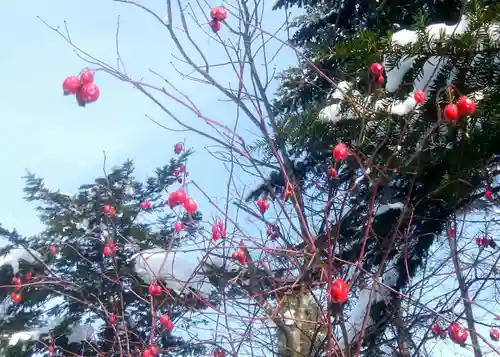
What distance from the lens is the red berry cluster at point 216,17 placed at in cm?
229

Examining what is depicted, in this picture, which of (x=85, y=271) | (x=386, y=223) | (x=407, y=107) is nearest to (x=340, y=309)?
(x=407, y=107)

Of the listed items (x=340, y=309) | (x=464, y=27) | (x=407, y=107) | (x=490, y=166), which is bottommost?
(x=340, y=309)

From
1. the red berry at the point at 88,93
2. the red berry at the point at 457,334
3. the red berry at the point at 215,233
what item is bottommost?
the red berry at the point at 457,334

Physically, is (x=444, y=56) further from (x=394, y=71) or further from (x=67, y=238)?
(x=67, y=238)

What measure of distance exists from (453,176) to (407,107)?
0.70 metres

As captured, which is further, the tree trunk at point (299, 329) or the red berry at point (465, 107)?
the tree trunk at point (299, 329)

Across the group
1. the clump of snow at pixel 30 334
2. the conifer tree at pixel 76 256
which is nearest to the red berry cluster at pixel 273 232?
the conifer tree at pixel 76 256

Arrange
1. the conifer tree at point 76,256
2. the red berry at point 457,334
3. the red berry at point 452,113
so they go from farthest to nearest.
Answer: the conifer tree at point 76,256, the red berry at point 457,334, the red berry at point 452,113

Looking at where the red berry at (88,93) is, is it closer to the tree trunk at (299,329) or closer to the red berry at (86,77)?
the red berry at (86,77)

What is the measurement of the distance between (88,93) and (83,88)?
0.12 ft

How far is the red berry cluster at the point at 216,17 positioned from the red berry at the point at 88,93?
61cm

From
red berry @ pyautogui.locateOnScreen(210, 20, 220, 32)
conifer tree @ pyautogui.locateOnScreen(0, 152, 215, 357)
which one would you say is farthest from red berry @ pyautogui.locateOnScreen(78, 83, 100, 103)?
conifer tree @ pyautogui.locateOnScreen(0, 152, 215, 357)

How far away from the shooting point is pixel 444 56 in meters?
2.30

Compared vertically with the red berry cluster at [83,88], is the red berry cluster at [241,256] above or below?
below
